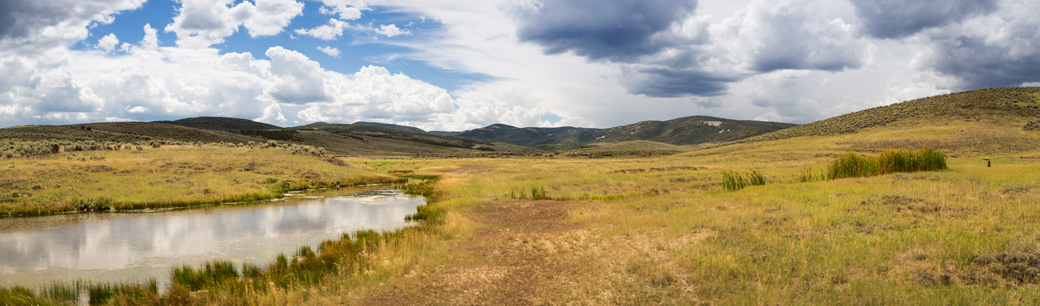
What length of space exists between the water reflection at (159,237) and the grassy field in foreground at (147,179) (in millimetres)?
2878

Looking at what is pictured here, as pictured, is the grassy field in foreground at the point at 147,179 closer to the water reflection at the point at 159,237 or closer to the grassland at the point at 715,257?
the water reflection at the point at 159,237

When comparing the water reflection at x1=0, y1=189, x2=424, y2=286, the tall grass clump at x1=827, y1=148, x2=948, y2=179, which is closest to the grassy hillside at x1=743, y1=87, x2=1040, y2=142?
the tall grass clump at x1=827, y1=148, x2=948, y2=179

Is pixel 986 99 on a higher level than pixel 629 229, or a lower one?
higher

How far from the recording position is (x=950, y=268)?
893 cm

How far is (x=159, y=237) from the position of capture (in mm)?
18422

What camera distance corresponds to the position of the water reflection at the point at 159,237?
545 inches

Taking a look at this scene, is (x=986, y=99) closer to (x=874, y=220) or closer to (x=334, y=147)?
(x=874, y=220)

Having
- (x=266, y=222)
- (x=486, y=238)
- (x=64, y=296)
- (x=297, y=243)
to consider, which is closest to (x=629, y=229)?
(x=486, y=238)

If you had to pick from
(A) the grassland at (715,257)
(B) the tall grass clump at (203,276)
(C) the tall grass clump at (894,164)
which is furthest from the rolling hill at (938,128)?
(B) the tall grass clump at (203,276)

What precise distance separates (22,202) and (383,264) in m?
26.4

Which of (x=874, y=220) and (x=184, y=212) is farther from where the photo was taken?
(x=184, y=212)

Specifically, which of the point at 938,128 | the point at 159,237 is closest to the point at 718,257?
the point at 159,237

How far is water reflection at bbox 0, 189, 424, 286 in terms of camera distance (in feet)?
45.4

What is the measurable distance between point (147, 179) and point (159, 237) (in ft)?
59.8
